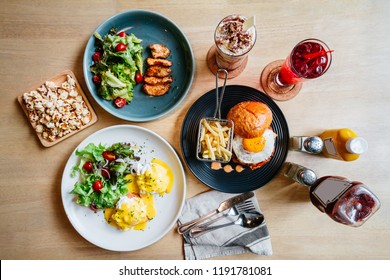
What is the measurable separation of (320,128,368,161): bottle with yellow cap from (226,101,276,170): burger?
35 cm

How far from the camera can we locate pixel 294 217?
6.92 feet

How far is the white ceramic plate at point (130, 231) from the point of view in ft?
6.69

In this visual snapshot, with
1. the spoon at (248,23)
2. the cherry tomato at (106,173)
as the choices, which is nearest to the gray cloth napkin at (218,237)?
the cherry tomato at (106,173)

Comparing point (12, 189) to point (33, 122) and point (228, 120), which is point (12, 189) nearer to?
point (33, 122)

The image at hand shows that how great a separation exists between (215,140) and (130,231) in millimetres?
841

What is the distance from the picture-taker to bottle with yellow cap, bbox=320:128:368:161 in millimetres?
1749

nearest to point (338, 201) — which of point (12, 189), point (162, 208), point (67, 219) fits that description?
point (162, 208)

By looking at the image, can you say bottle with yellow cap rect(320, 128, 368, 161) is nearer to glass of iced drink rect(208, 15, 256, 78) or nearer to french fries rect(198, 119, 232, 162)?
french fries rect(198, 119, 232, 162)

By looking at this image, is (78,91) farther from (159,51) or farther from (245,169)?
(245,169)

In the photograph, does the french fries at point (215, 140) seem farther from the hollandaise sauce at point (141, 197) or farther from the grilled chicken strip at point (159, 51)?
the grilled chicken strip at point (159, 51)

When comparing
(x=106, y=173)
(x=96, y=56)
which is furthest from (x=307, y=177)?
(x=96, y=56)

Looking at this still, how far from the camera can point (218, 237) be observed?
206 centimetres

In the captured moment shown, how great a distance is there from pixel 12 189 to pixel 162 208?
1036 millimetres

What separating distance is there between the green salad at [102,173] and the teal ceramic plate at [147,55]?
246 millimetres
